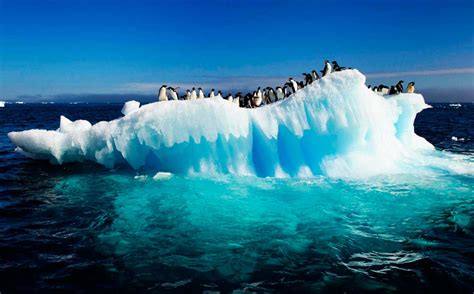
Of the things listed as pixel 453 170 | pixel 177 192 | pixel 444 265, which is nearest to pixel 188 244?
pixel 177 192

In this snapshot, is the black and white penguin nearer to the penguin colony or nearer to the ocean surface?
the penguin colony

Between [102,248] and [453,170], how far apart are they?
458 inches

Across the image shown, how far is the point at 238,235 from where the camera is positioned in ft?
23.8

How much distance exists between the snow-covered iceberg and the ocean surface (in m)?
0.71

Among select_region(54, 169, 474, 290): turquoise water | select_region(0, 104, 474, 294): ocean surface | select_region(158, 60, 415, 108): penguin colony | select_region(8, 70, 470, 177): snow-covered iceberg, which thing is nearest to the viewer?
select_region(0, 104, 474, 294): ocean surface

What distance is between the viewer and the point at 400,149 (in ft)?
48.0

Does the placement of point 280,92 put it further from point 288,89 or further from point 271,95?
point 271,95

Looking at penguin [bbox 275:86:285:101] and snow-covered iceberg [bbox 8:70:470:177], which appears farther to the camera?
penguin [bbox 275:86:285:101]

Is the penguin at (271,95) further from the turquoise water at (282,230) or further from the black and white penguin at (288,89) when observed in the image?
the turquoise water at (282,230)

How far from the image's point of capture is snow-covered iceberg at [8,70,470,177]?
1100cm

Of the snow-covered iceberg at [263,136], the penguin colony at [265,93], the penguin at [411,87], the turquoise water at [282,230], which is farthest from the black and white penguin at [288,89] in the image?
the penguin at [411,87]

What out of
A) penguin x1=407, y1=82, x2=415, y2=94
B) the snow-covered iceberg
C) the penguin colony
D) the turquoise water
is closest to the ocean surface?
the turquoise water

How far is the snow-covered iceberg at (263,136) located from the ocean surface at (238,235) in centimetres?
71

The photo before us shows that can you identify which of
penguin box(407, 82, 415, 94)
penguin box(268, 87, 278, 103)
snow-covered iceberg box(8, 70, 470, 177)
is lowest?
snow-covered iceberg box(8, 70, 470, 177)
